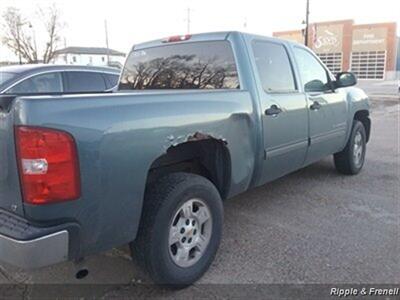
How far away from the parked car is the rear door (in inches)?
138

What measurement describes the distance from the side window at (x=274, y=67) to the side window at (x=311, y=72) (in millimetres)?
289

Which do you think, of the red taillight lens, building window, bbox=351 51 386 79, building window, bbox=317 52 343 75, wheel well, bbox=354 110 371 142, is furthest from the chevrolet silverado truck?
building window, bbox=317 52 343 75

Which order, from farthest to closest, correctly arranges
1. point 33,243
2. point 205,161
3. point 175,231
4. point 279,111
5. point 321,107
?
point 321,107
point 279,111
point 205,161
point 175,231
point 33,243

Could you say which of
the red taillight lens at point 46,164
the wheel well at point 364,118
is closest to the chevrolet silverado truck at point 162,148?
the red taillight lens at point 46,164

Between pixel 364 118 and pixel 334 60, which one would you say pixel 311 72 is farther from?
pixel 334 60

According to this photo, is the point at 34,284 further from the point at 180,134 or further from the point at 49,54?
the point at 49,54

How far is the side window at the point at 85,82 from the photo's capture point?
7.09m

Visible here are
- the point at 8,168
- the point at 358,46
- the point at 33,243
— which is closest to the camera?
the point at 33,243

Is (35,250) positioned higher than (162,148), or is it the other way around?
(162,148)

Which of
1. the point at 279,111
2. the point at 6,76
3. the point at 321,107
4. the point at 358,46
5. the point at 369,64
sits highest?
the point at 6,76

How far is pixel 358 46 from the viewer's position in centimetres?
5200

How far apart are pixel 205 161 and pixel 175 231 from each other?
72cm

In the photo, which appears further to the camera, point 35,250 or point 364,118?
point 364,118

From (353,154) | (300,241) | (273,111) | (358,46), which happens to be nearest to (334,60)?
(358,46)
